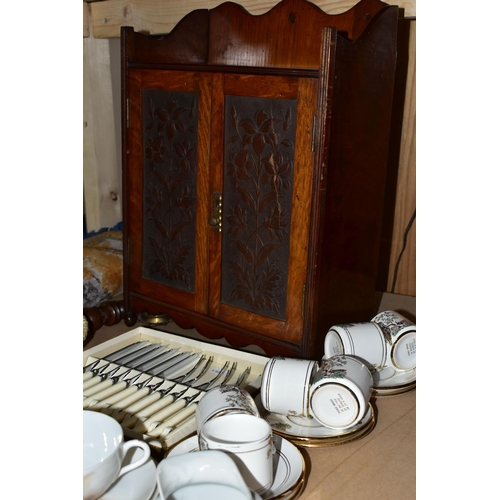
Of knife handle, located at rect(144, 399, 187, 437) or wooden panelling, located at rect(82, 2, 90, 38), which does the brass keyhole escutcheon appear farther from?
wooden panelling, located at rect(82, 2, 90, 38)

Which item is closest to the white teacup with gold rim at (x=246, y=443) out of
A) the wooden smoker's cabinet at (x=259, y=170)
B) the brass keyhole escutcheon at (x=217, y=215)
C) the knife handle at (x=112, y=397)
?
the knife handle at (x=112, y=397)

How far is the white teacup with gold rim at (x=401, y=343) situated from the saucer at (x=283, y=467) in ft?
1.01

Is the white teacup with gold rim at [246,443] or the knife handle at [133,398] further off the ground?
the white teacup with gold rim at [246,443]

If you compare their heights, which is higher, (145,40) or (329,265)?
(145,40)

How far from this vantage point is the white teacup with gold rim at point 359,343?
1028 millimetres

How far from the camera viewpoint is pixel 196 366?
1073 millimetres

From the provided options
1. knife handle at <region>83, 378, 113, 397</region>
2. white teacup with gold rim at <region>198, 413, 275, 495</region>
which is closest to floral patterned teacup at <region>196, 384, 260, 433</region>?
white teacup with gold rim at <region>198, 413, 275, 495</region>

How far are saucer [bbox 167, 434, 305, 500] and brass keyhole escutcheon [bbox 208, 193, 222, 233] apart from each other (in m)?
0.44

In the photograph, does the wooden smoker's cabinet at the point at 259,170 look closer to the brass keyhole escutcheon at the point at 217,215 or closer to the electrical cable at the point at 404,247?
the brass keyhole escutcheon at the point at 217,215

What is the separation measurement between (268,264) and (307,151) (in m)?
0.22

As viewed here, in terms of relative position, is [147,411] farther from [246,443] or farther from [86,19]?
[86,19]

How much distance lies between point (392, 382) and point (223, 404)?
0.39m

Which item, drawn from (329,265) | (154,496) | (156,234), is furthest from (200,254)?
(154,496)
